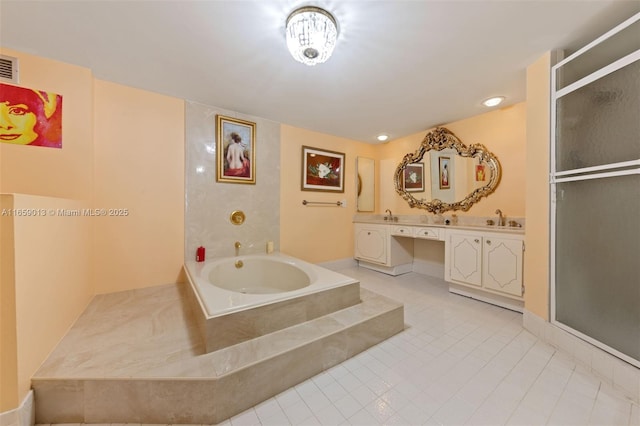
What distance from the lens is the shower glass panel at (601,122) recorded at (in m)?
1.31

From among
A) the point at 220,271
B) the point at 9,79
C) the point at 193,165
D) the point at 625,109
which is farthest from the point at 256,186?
the point at 625,109

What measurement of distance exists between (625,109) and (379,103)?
1.80 m

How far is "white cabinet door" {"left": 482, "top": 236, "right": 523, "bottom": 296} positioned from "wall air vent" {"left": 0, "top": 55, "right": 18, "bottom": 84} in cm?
428

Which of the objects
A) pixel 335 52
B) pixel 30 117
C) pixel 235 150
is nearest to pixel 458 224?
pixel 335 52

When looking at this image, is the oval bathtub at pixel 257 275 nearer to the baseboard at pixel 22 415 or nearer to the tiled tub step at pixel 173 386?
the tiled tub step at pixel 173 386

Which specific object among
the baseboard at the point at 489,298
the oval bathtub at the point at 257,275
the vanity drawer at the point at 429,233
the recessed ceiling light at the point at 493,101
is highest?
the recessed ceiling light at the point at 493,101

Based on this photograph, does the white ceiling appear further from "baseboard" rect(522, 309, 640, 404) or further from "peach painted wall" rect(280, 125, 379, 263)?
"baseboard" rect(522, 309, 640, 404)

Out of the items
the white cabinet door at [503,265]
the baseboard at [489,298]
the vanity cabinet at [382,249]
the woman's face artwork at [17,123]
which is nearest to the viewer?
the woman's face artwork at [17,123]

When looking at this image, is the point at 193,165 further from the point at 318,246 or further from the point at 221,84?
the point at 318,246

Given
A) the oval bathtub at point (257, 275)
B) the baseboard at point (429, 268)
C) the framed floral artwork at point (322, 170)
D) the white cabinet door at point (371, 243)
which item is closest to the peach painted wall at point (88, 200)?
the oval bathtub at point (257, 275)

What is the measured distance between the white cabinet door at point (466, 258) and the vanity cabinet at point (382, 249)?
83cm

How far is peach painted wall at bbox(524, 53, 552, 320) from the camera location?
1.75 m

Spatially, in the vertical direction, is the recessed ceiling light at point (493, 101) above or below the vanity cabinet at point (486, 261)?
above

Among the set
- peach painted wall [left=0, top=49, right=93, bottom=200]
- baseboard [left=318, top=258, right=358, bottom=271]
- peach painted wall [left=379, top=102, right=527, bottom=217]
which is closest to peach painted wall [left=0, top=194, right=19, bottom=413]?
peach painted wall [left=0, top=49, right=93, bottom=200]
